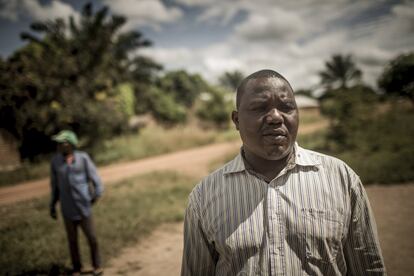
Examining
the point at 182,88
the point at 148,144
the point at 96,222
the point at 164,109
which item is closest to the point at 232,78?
the point at 182,88

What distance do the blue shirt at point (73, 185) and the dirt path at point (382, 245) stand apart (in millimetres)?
1177

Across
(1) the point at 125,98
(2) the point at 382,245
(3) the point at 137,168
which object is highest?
(1) the point at 125,98

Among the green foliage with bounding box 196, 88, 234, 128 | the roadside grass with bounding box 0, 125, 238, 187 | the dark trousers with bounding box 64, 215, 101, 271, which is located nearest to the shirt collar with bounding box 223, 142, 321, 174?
the dark trousers with bounding box 64, 215, 101, 271

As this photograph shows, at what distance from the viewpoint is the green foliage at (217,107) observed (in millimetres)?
27375

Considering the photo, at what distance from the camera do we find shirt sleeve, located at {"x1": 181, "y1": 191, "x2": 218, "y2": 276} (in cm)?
160

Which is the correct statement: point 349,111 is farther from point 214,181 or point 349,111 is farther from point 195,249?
point 195,249

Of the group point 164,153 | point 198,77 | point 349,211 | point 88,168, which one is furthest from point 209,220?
point 198,77

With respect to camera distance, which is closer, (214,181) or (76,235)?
(214,181)

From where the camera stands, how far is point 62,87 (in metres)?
13.6

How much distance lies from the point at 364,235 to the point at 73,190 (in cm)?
364

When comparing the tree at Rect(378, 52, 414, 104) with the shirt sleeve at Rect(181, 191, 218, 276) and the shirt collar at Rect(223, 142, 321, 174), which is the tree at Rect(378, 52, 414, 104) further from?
the shirt sleeve at Rect(181, 191, 218, 276)

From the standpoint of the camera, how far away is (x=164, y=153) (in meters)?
16.2

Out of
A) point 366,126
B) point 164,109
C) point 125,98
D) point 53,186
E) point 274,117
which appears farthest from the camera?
point 164,109

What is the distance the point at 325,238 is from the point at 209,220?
0.63 m
